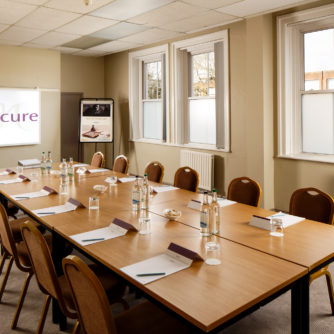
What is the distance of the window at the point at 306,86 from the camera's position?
5.02 metres

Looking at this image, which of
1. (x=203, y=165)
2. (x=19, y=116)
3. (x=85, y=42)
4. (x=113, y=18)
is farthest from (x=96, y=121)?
(x=113, y=18)

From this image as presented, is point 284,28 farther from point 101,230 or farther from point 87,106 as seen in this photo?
point 87,106

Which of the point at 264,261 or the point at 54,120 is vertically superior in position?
the point at 54,120

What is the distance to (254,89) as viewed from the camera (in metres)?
5.38

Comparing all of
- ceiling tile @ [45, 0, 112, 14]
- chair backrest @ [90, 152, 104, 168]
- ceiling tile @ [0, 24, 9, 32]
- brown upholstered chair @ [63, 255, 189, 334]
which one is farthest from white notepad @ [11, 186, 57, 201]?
ceiling tile @ [0, 24, 9, 32]

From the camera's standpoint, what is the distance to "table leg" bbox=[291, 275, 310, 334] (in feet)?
5.96

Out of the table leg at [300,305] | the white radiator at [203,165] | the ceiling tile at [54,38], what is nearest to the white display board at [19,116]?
the ceiling tile at [54,38]

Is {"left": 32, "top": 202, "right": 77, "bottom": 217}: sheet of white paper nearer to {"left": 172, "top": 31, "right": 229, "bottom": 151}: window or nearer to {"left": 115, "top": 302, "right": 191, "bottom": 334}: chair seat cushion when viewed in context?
{"left": 115, "top": 302, "right": 191, "bottom": 334}: chair seat cushion

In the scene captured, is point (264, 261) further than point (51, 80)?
No

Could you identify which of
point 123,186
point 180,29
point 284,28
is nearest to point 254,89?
point 284,28

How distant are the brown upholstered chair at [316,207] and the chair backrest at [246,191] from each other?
0.43 meters

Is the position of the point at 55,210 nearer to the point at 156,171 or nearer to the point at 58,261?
the point at 58,261

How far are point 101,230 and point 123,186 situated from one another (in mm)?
1539

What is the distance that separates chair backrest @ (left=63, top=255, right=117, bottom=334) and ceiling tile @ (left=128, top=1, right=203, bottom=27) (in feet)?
13.1
